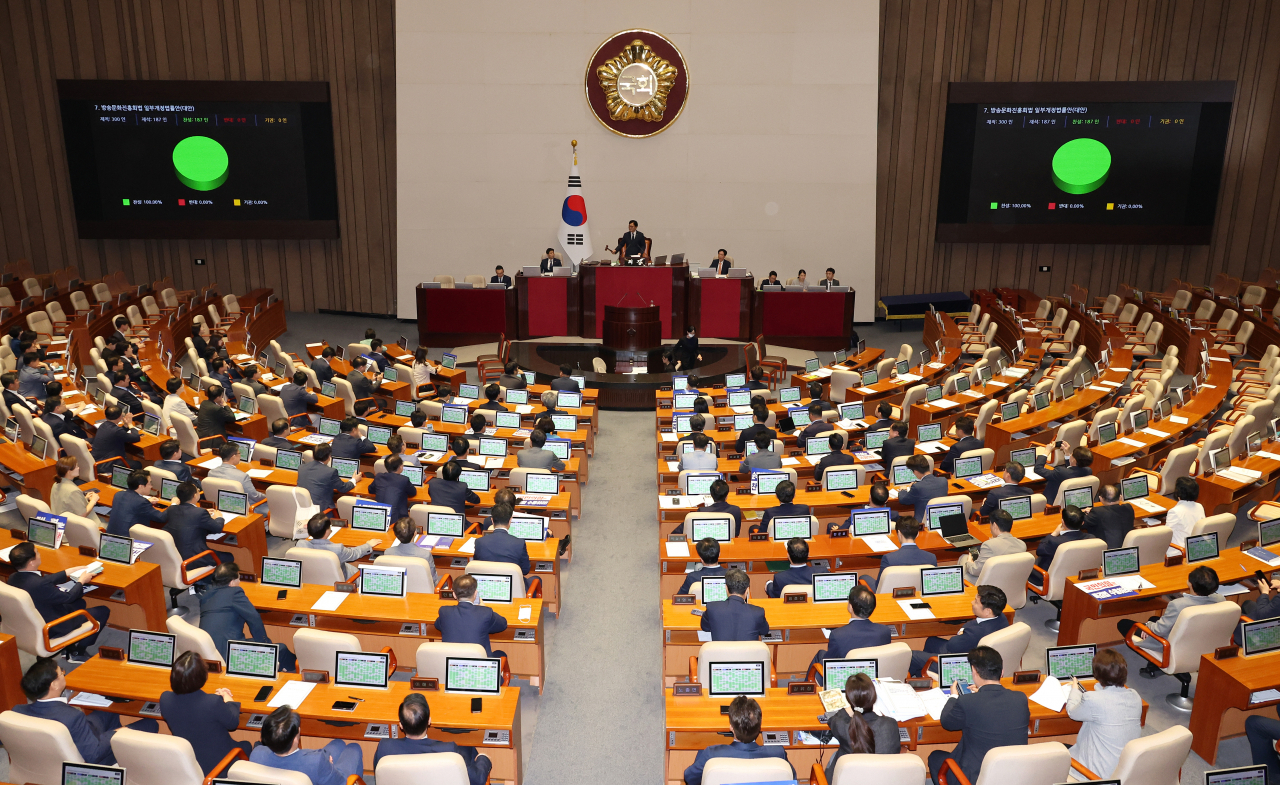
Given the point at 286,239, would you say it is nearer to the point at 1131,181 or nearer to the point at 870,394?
the point at 870,394

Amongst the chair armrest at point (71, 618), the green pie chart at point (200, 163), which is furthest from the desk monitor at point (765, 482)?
the green pie chart at point (200, 163)

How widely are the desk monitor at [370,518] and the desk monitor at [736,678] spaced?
12.1ft

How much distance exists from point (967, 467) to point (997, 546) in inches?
89.0

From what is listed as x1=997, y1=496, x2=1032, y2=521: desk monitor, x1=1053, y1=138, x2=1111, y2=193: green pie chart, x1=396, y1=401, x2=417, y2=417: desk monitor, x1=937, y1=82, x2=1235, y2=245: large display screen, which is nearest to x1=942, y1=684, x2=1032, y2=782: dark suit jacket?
x1=997, y1=496, x2=1032, y2=521: desk monitor

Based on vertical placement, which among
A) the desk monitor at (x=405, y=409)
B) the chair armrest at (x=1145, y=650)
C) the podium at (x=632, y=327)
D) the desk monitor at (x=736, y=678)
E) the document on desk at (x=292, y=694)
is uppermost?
the podium at (x=632, y=327)

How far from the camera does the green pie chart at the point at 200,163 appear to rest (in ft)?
64.6

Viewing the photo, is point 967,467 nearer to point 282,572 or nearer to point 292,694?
point 282,572

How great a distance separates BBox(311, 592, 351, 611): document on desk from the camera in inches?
256

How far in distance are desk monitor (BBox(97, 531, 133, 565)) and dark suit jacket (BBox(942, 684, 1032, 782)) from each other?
251 inches

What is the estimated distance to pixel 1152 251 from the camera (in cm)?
2041

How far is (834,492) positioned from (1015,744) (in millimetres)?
4209

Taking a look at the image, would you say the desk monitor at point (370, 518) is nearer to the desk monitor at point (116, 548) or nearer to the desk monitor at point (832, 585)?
the desk monitor at point (116, 548)

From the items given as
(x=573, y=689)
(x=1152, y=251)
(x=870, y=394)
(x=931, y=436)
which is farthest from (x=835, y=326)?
(x=573, y=689)

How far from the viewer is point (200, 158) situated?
1977cm
